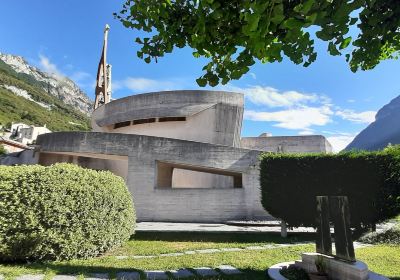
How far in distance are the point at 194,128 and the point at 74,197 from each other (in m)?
15.4

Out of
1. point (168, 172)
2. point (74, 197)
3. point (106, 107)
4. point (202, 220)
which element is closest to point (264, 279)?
point (74, 197)

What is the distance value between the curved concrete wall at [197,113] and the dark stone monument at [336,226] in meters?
15.6

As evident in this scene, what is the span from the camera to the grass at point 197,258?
6.59 meters

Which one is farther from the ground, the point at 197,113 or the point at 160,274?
the point at 197,113

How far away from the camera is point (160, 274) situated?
650 cm

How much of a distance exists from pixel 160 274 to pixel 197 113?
664 inches

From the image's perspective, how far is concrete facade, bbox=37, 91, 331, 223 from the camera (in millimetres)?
17047

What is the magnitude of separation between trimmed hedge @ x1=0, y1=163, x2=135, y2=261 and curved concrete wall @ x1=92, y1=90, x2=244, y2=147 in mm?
14122

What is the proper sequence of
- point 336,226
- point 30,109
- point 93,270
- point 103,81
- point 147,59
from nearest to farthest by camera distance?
point 147,59 < point 336,226 < point 93,270 < point 103,81 < point 30,109

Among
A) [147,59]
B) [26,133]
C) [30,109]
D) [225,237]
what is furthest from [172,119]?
[30,109]

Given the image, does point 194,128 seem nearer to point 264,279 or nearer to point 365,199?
point 365,199

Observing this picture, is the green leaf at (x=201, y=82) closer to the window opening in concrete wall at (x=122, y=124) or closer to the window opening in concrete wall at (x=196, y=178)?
the window opening in concrete wall at (x=196, y=178)

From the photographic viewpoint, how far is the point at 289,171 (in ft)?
40.9

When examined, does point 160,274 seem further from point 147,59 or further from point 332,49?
point 332,49
